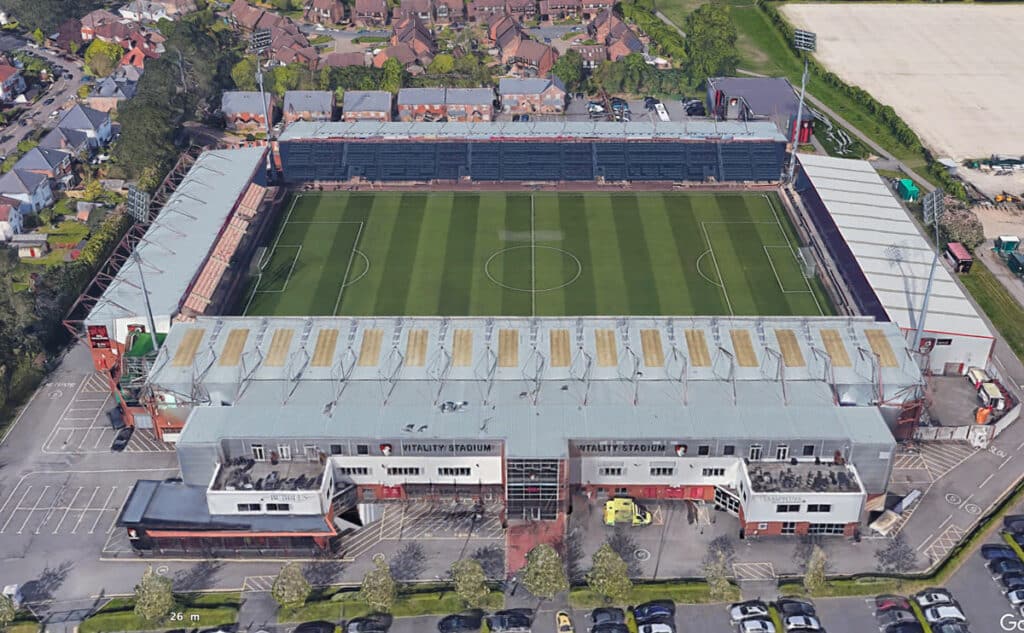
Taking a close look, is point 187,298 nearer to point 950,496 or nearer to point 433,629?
point 433,629

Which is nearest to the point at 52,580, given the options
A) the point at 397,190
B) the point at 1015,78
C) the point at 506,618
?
the point at 506,618

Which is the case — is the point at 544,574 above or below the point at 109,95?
below

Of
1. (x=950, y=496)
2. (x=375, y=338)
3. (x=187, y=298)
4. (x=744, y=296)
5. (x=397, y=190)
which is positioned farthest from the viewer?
(x=397, y=190)

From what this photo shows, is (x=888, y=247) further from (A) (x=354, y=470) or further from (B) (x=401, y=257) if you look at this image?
(A) (x=354, y=470)

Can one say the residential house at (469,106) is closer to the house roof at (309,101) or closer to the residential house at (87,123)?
the house roof at (309,101)

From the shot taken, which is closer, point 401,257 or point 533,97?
point 401,257

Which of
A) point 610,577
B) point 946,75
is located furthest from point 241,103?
point 946,75

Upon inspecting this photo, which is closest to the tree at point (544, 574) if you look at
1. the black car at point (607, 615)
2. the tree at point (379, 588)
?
the black car at point (607, 615)
